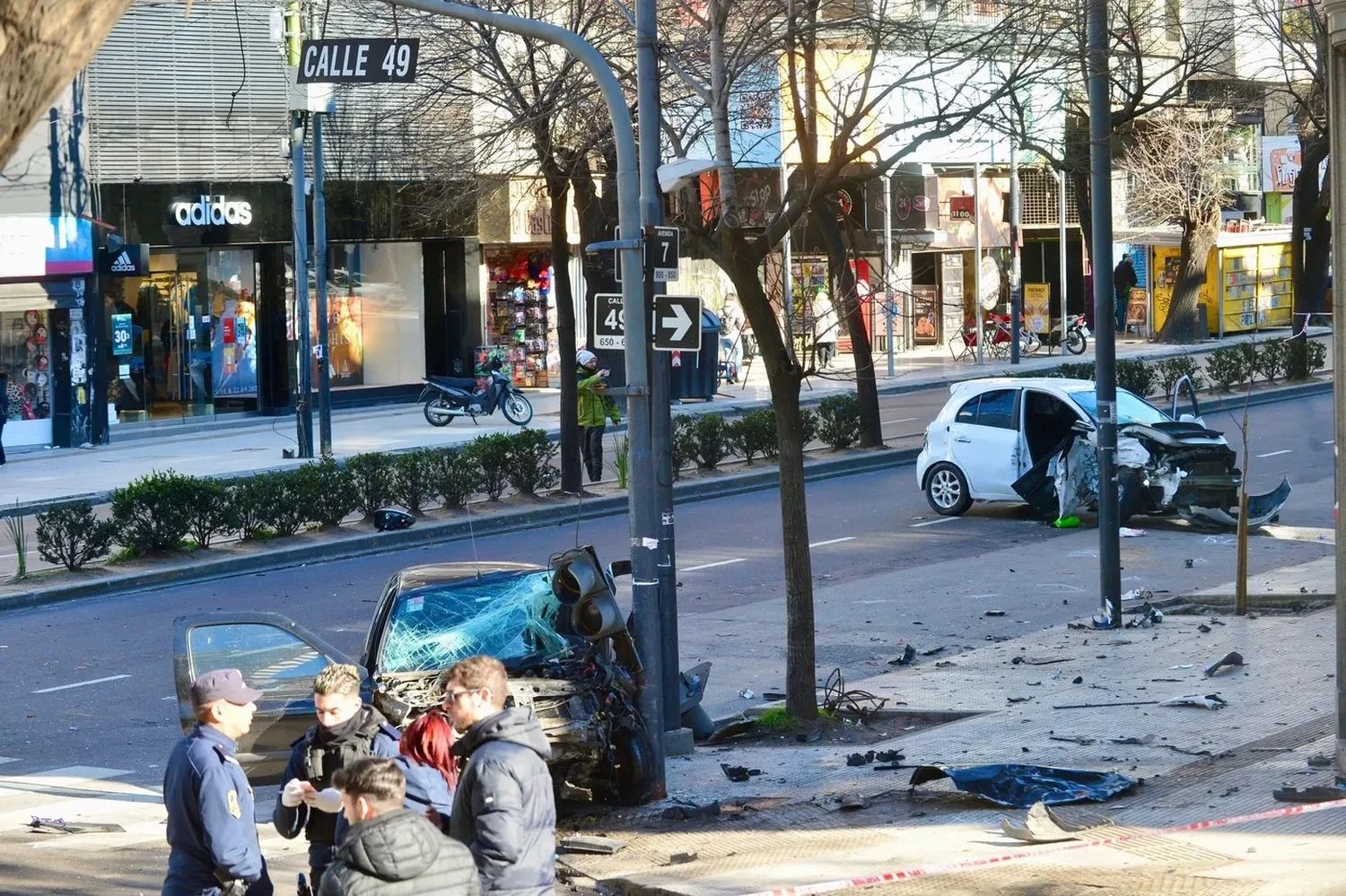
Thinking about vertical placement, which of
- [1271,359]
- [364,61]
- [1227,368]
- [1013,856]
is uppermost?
[364,61]

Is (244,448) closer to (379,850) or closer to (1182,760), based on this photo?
(1182,760)

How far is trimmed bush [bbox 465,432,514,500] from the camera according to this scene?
2231 cm

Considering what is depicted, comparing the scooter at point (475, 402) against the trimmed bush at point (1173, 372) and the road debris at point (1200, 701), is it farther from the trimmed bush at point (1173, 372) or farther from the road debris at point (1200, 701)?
the road debris at point (1200, 701)

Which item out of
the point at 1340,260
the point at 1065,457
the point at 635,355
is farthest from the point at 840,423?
the point at 1340,260

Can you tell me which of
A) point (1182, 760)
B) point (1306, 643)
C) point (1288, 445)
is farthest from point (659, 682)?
point (1288, 445)

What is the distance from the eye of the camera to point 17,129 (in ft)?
11.3

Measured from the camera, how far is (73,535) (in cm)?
1834

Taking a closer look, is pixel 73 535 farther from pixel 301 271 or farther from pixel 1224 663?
pixel 1224 663

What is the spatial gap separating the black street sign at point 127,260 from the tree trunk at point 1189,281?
1107 inches

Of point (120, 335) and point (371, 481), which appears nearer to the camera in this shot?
point (371, 481)

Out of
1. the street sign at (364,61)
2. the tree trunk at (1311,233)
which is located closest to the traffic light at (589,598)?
the street sign at (364,61)

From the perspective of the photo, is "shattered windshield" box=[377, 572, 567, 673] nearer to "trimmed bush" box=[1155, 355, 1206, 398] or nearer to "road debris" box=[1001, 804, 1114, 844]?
"road debris" box=[1001, 804, 1114, 844]

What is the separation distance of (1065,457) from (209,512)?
32.6 ft

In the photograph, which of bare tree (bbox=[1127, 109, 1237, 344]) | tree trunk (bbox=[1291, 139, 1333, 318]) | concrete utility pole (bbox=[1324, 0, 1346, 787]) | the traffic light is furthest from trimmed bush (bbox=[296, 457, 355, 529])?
bare tree (bbox=[1127, 109, 1237, 344])
